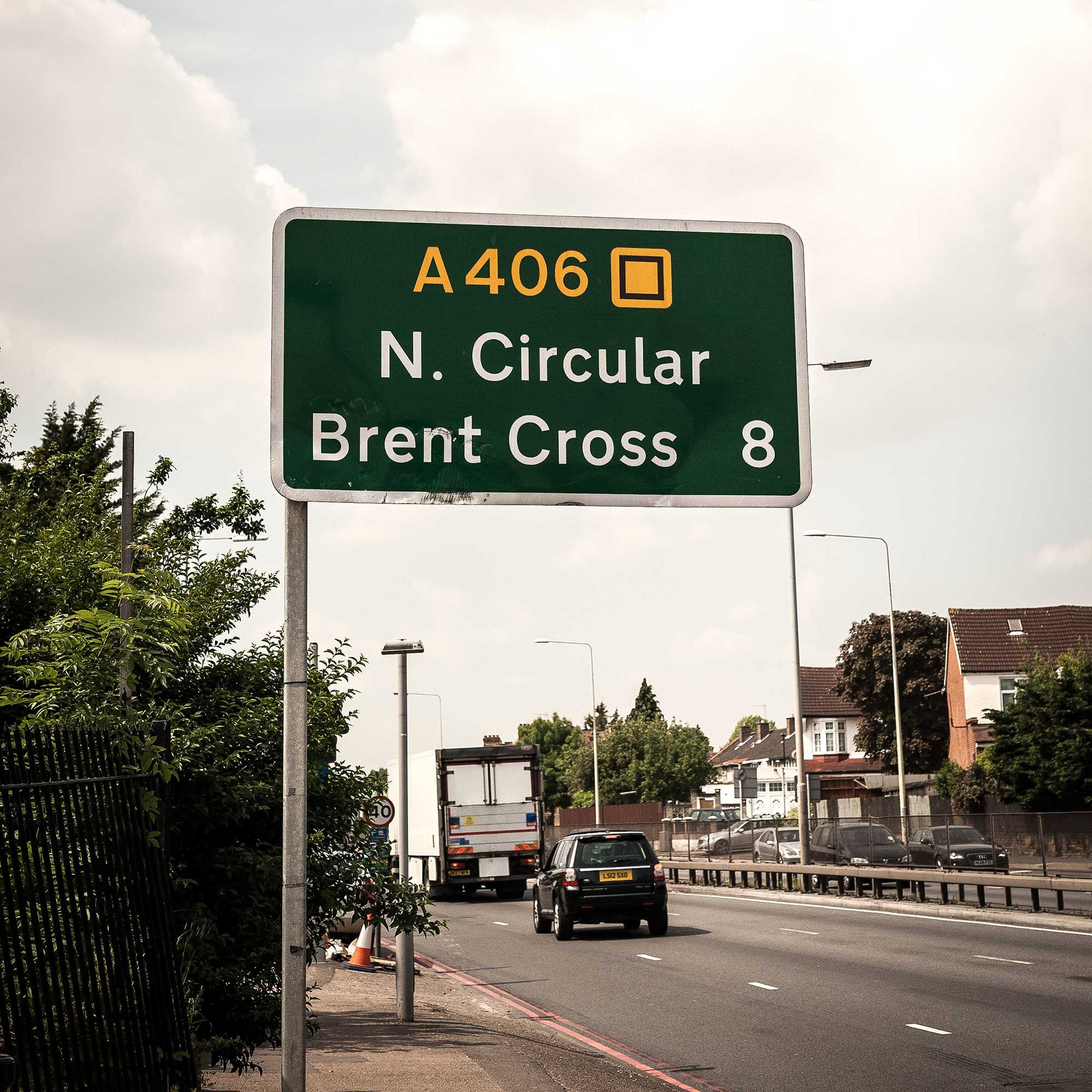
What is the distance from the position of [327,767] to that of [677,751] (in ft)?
294

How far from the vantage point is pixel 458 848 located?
36.1 metres

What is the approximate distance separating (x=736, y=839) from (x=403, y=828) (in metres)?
43.1

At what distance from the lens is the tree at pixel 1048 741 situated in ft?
140

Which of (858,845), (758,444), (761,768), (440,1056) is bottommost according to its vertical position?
(440,1056)

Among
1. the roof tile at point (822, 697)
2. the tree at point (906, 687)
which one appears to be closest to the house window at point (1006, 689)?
the tree at point (906, 687)

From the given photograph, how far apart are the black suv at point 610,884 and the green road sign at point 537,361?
1835 centimetres

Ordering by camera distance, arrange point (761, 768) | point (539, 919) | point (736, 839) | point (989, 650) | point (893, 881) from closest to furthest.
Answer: point (539, 919) < point (893, 881) < point (736, 839) < point (989, 650) < point (761, 768)

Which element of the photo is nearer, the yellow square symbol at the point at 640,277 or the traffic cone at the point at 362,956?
the yellow square symbol at the point at 640,277

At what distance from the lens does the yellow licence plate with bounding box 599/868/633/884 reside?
2334cm

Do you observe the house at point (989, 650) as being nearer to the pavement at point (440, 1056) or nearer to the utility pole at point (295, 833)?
the pavement at point (440, 1056)

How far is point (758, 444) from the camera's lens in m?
5.59

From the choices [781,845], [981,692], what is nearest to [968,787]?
[781,845]

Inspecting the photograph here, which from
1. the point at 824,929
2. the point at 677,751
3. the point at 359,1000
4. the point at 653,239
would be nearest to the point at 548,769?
the point at 677,751

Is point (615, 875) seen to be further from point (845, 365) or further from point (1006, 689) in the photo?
point (1006, 689)
